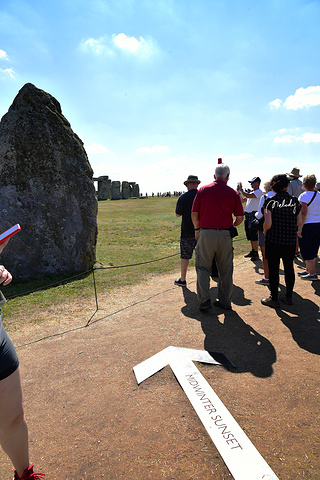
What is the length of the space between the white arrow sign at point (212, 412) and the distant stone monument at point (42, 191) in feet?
14.6

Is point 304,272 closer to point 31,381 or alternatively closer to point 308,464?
point 308,464

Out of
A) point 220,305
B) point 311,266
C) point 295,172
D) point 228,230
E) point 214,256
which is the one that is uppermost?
point 295,172

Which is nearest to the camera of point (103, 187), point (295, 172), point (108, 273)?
point (108, 273)

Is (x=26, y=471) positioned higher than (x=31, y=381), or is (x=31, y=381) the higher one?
(x=26, y=471)

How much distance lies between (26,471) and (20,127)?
6.78 m

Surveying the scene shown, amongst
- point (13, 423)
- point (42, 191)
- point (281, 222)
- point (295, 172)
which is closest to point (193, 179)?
point (281, 222)

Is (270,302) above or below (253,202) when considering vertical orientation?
below

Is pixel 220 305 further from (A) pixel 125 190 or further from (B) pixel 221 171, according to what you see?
(A) pixel 125 190

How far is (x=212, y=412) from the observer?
2.61m

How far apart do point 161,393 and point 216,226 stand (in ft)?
8.28

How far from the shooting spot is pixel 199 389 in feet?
9.55

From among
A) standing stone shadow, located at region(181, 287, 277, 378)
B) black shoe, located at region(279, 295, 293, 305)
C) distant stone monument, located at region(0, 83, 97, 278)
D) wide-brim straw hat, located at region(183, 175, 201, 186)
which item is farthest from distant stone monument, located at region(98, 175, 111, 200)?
black shoe, located at region(279, 295, 293, 305)

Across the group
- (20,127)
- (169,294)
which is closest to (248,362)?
(169,294)

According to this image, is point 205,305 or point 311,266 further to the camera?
point 311,266
